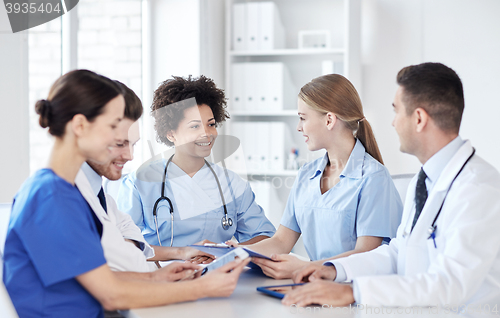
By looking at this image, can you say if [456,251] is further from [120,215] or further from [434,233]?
[120,215]

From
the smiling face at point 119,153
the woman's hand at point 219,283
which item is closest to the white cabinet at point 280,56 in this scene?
the smiling face at point 119,153

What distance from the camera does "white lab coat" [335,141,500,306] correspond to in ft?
3.17

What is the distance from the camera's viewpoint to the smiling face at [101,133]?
1.02 metres

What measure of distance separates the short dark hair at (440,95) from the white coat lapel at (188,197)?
938 millimetres

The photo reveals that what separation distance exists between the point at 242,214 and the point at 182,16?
5.96 feet

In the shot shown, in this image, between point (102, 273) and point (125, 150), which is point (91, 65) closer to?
point (125, 150)

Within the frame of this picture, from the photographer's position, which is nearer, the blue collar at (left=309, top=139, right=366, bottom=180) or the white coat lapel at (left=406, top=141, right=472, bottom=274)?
the white coat lapel at (left=406, top=141, right=472, bottom=274)

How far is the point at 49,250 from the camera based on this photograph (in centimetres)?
93

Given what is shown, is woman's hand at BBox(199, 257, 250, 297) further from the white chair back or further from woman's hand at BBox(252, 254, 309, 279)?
the white chair back

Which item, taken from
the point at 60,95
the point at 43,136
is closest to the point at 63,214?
the point at 60,95

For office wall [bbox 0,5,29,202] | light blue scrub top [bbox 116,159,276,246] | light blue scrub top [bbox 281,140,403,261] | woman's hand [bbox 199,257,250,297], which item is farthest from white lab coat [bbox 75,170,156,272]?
office wall [bbox 0,5,29,202]

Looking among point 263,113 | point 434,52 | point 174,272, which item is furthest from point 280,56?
point 174,272

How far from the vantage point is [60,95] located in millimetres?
1005

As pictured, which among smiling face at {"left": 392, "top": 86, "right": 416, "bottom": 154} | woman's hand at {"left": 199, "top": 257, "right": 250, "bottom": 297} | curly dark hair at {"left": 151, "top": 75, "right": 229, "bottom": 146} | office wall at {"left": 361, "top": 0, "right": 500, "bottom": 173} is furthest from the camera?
office wall at {"left": 361, "top": 0, "right": 500, "bottom": 173}
